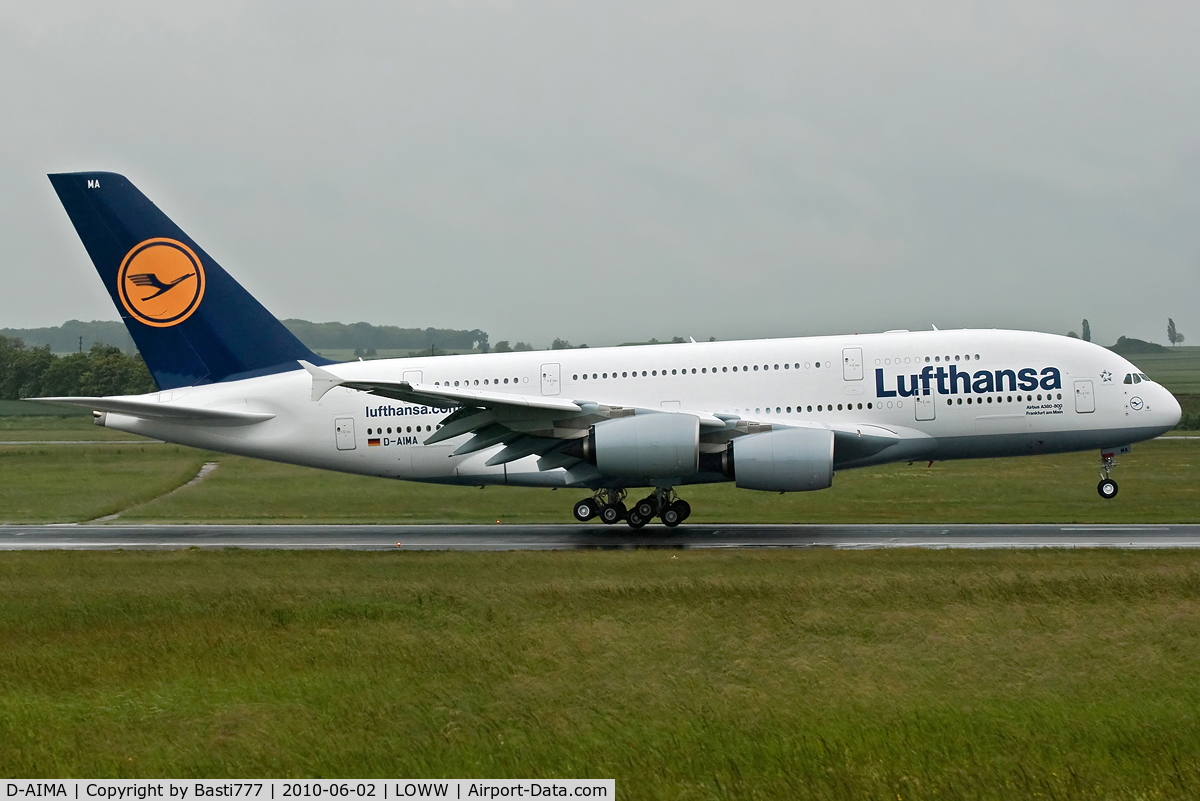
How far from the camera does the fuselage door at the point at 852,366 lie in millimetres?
28156

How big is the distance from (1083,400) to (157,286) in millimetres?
22742

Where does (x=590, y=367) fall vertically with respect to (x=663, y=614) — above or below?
above

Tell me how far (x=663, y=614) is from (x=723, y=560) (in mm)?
7353

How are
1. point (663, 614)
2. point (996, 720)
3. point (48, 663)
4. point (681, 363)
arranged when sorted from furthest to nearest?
point (681, 363) → point (663, 614) → point (48, 663) → point (996, 720)

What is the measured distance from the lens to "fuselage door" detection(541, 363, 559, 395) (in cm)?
2925

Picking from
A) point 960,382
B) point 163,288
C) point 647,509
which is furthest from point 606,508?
point 163,288

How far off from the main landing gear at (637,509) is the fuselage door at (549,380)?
297 centimetres

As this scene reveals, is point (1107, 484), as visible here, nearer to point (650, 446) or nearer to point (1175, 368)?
point (650, 446)

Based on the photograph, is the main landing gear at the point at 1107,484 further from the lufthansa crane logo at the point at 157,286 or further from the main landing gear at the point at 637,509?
the lufthansa crane logo at the point at 157,286

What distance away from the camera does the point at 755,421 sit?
27641mm

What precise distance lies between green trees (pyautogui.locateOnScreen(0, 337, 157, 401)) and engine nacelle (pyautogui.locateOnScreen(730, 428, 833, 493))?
5887cm

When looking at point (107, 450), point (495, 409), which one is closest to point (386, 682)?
point (495, 409)

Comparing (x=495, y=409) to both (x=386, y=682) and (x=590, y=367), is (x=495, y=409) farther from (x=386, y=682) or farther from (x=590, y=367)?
(x=386, y=682)

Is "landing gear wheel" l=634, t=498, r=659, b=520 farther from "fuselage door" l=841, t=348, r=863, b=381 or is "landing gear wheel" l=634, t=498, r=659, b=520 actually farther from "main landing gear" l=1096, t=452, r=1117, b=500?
"main landing gear" l=1096, t=452, r=1117, b=500
